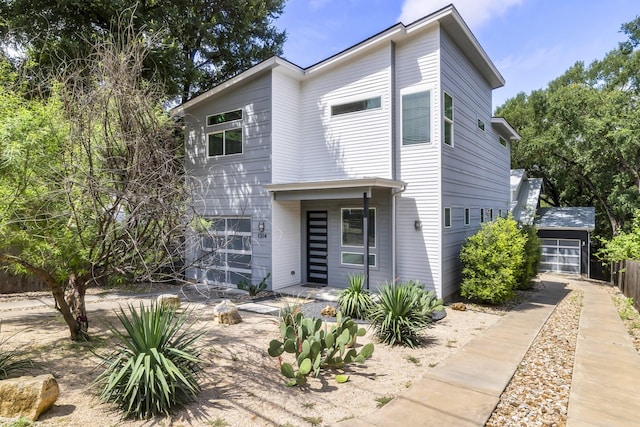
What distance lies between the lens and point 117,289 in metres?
12.1

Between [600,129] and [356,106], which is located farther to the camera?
[600,129]

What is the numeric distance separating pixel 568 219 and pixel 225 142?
19843 mm

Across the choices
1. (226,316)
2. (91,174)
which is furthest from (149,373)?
(226,316)

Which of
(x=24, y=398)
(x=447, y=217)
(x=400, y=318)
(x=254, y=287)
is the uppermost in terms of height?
(x=447, y=217)

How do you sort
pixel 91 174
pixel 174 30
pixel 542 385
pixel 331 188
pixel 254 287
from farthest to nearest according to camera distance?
pixel 174 30 → pixel 254 287 → pixel 331 188 → pixel 542 385 → pixel 91 174

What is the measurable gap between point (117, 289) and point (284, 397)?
1015cm

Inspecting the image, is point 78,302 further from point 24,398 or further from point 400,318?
point 400,318

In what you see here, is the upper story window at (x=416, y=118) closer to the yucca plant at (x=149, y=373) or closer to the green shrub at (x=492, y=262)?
the green shrub at (x=492, y=262)

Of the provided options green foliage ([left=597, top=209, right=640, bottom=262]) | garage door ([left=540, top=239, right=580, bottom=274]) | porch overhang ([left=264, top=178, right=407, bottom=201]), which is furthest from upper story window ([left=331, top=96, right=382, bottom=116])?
garage door ([left=540, top=239, right=580, bottom=274])

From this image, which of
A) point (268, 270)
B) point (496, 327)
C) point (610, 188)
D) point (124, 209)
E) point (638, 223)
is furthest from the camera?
point (610, 188)

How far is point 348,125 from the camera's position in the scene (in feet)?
35.1

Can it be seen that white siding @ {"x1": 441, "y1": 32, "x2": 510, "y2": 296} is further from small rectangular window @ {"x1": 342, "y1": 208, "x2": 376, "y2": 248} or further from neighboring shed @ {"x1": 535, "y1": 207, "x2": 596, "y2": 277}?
neighboring shed @ {"x1": 535, "y1": 207, "x2": 596, "y2": 277}

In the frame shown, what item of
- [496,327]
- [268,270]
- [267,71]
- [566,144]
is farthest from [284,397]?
[566,144]

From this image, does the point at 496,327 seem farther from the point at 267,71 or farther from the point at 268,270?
the point at 267,71
